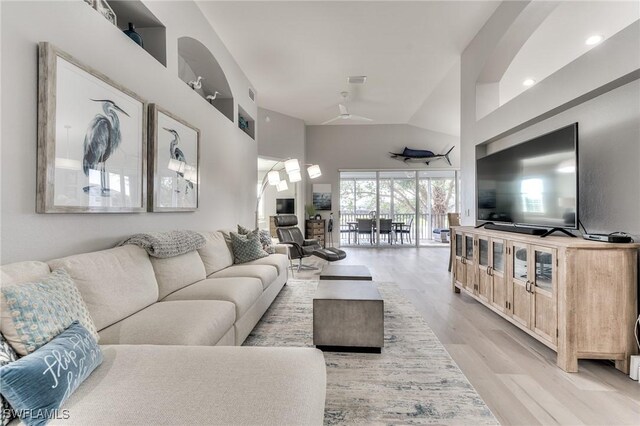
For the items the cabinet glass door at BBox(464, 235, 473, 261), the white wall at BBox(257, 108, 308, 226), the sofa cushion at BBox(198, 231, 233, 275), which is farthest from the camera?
the white wall at BBox(257, 108, 308, 226)

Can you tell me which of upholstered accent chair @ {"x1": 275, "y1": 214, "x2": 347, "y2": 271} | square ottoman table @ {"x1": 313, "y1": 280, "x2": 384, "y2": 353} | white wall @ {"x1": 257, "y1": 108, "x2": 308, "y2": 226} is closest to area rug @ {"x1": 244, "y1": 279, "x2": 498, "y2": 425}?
square ottoman table @ {"x1": 313, "y1": 280, "x2": 384, "y2": 353}

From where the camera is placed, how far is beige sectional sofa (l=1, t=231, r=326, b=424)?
87 cm

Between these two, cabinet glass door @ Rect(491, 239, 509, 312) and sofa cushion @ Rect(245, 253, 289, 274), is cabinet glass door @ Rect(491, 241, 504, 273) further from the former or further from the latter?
sofa cushion @ Rect(245, 253, 289, 274)

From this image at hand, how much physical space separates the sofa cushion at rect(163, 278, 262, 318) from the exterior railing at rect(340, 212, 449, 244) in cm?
611

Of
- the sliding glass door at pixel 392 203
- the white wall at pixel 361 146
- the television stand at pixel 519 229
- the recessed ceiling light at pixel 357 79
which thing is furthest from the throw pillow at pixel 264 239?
the sliding glass door at pixel 392 203

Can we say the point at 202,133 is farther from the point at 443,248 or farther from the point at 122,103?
the point at 443,248

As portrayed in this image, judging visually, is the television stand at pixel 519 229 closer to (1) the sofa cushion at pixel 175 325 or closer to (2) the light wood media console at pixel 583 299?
(2) the light wood media console at pixel 583 299

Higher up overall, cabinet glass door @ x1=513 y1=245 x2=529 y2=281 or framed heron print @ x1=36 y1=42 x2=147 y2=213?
framed heron print @ x1=36 y1=42 x2=147 y2=213

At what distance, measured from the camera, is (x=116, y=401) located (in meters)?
0.91

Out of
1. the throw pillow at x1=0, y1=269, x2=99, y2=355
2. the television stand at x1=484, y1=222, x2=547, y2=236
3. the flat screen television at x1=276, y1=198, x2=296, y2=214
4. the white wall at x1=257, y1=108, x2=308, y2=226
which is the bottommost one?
the throw pillow at x1=0, y1=269, x2=99, y2=355

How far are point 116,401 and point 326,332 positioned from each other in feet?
4.82

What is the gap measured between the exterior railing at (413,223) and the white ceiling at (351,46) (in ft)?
10.4

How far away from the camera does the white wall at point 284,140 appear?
6.71 m

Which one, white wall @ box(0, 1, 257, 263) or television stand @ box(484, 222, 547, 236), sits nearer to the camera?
white wall @ box(0, 1, 257, 263)
